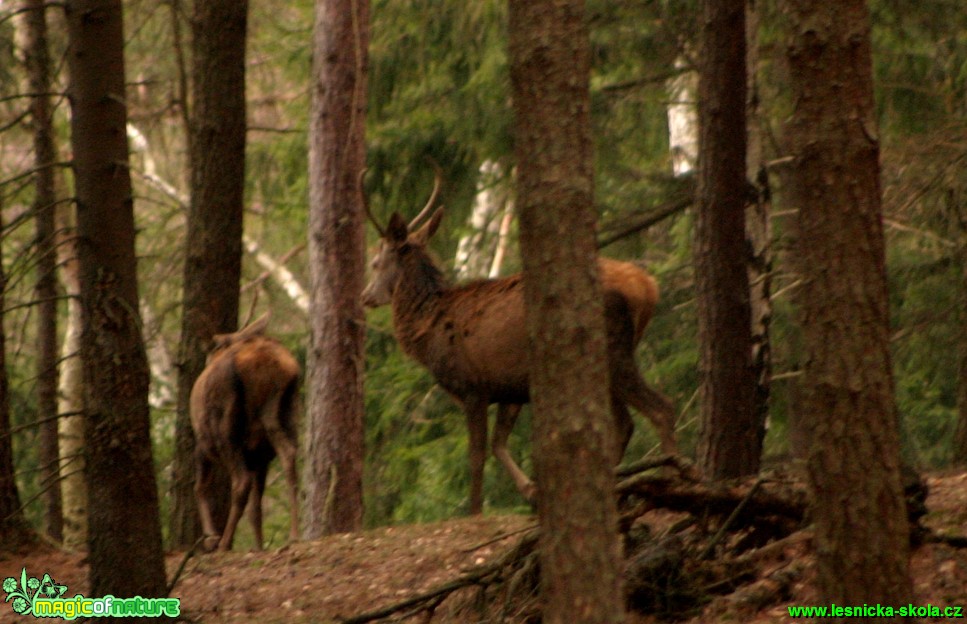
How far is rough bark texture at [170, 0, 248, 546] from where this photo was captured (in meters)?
10.9

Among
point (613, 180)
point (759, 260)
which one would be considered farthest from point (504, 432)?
point (613, 180)

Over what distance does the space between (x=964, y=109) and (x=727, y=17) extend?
4862 mm

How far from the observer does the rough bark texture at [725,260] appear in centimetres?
848

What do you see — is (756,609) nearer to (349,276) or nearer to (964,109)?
(349,276)

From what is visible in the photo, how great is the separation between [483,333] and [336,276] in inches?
89.3

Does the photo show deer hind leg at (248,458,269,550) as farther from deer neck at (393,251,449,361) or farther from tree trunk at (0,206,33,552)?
tree trunk at (0,206,33,552)

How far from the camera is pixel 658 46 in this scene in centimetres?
1319

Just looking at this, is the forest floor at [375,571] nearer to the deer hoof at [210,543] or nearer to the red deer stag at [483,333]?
the deer hoof at [210,543]

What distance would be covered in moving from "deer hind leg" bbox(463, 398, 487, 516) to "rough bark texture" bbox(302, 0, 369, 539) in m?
1.90

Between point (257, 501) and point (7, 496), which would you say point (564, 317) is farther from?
point (257, 501)

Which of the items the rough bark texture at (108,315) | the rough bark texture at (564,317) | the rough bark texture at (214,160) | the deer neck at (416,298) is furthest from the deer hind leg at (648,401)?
the rough bark texture at (564,317)

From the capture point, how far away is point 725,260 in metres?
8.48

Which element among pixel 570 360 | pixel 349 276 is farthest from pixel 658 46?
pixel 570 360

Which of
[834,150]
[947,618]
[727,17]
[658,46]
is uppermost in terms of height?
[658,46]
